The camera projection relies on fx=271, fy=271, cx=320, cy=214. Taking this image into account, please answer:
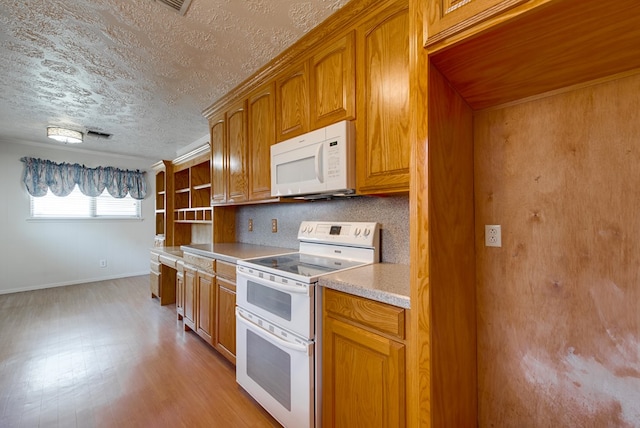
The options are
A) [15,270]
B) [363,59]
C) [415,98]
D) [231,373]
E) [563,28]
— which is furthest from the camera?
[15,270]

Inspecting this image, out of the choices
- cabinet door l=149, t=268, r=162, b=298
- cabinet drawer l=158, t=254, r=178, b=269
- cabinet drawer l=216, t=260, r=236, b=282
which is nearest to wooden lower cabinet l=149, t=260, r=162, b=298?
cabinet door l=149, t=268, r=162, b=298

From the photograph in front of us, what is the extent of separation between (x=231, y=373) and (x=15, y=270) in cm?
461

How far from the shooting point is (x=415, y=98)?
97cm

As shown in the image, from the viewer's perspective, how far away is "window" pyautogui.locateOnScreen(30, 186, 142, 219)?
448 centimetres

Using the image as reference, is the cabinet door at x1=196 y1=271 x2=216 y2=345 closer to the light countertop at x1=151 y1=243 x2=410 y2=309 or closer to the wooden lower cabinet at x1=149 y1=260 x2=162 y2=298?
the light countertop at x1=151 y1=243 x2=410 y2=309

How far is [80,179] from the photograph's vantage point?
15.6 ft

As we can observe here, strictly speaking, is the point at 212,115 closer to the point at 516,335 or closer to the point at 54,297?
the point at 516,335

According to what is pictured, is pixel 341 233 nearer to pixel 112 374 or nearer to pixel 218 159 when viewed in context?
pixel 218 159

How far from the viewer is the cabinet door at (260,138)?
2159mm

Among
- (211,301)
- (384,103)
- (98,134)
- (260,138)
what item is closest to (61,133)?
(98,134)

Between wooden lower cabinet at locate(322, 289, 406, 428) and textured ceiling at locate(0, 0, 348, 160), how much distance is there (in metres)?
1.64

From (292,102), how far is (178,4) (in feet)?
2.68

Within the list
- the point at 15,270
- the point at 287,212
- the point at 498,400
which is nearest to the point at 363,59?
the point at 287,212

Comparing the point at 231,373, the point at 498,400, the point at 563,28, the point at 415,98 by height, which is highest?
the point at 563,28
